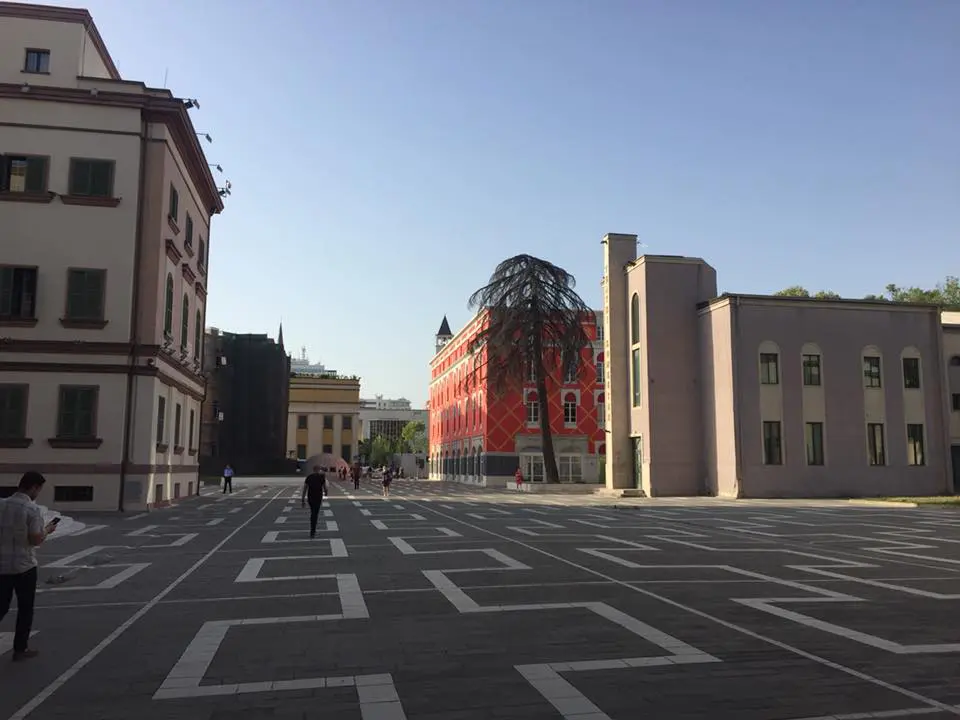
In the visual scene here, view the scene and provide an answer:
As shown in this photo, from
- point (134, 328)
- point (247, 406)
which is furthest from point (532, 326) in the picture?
point (247, 406)

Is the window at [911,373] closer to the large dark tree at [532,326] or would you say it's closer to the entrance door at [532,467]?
the large dark tree at [532,326]

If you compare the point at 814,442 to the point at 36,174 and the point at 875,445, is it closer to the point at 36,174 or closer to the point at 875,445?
the point at 875,445

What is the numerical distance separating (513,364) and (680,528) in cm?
2954

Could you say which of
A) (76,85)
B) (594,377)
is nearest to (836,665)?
(76,85)

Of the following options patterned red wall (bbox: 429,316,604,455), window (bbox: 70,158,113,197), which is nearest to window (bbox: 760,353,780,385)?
patterned red wall (bbox: 429,316,604,455)

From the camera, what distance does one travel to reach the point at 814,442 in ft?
130

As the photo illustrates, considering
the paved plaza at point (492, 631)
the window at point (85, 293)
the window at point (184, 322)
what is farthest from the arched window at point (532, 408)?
the paved plaza at point (492, 631)

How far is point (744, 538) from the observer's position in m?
18.4

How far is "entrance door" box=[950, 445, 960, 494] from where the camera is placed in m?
43.2

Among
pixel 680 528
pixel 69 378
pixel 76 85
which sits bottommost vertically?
pixel 680 528

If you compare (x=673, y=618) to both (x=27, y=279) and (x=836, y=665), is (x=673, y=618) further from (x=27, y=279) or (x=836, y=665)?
(x=27, y=279)

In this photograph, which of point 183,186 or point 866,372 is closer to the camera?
point 183,186

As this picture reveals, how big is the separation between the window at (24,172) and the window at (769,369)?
32684 millimetres

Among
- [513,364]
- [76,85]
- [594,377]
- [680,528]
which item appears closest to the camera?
[680,528]
